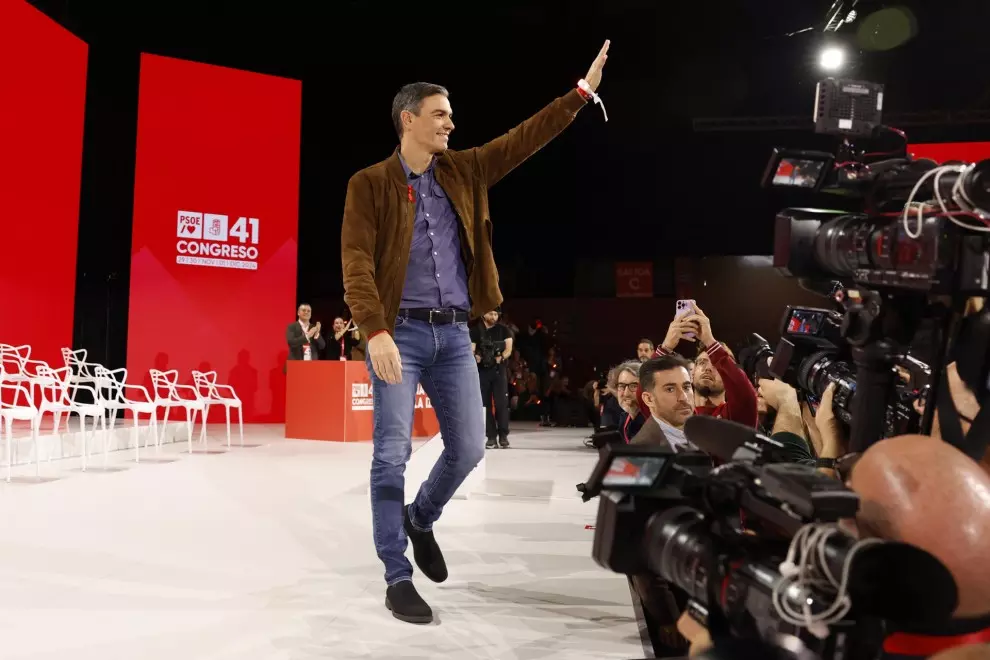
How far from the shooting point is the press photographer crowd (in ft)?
2.29

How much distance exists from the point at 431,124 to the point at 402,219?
0.26 meters

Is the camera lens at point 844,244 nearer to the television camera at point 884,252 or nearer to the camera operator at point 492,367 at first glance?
the television camera at point 884,252

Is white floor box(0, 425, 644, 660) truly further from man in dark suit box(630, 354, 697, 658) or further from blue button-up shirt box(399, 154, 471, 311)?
blue button-up shirt box(399, 154, 471, 311)

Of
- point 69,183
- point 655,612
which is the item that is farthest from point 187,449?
point 655,612

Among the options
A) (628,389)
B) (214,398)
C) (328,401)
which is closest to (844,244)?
(628,389)

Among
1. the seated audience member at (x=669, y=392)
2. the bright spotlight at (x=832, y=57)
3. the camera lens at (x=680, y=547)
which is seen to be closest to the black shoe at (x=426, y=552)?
the seated audience member at (x=669, y=392)

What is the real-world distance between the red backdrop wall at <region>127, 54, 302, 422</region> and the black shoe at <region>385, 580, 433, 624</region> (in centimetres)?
809

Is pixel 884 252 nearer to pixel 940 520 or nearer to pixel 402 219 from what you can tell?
pixel 940 520

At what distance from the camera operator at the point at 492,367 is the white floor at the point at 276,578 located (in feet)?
Answer: 9.40

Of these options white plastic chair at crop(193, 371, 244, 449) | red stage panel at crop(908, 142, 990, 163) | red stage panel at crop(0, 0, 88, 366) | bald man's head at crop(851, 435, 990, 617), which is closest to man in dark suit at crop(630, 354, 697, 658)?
bald man's head at crop(851, 435, 990, 617)

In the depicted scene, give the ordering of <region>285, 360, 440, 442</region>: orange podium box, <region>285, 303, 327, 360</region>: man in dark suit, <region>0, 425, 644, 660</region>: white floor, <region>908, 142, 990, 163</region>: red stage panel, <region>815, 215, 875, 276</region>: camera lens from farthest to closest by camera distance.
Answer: <region>285, 303, 327, 360</region>: man in dark suit, <region>285, 360, 440, 442</region>: orange podium box, <region>908, 142, 990, 163</region>: red stage panel, <region>0, 425, 644, 660</region>: white floor, <region>815, 215, 875, 276</region>: camera lens

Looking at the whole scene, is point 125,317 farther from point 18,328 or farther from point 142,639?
point 142,639

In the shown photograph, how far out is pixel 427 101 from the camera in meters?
2.21

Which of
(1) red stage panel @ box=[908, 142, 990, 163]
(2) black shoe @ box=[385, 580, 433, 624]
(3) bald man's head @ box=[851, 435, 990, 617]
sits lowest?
(2) black shoe @ box=[385, 580, 433, 624]
